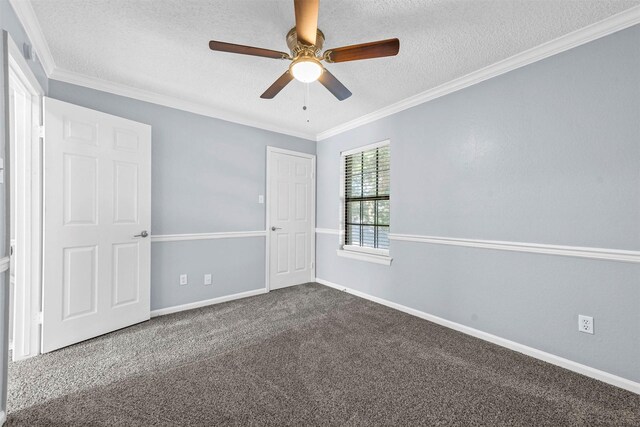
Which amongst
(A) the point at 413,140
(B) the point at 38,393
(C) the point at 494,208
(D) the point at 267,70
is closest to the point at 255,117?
(D) the point at 267,70

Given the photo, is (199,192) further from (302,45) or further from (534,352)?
(534,352)

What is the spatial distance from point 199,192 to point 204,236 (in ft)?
1.77

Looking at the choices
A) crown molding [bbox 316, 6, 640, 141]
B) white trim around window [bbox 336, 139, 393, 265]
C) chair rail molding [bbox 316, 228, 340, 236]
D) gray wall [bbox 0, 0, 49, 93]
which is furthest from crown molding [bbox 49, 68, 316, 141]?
crown molding [bbox 316, 6, 640, 141]

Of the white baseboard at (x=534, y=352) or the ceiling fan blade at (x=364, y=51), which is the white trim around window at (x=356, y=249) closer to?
the white baseboard at (x=534, y=352)

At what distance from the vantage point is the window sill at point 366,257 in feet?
11.1

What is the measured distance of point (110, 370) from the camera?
198 cm

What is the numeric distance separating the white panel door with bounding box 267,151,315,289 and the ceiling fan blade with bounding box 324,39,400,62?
93.1 inches

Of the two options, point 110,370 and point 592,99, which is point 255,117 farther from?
point 592,99

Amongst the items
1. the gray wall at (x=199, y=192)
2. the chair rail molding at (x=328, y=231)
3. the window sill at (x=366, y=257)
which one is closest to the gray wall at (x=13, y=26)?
the gray wall at (x=199, y=192)

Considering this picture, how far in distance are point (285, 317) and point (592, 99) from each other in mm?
3171

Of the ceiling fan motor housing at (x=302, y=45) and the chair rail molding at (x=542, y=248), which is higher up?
the ceiling fan motor housing at (x=302, y=45)

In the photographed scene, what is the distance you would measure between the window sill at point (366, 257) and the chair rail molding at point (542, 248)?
0.46 m

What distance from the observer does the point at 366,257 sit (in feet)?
11.8

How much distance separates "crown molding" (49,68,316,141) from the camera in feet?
8.28
